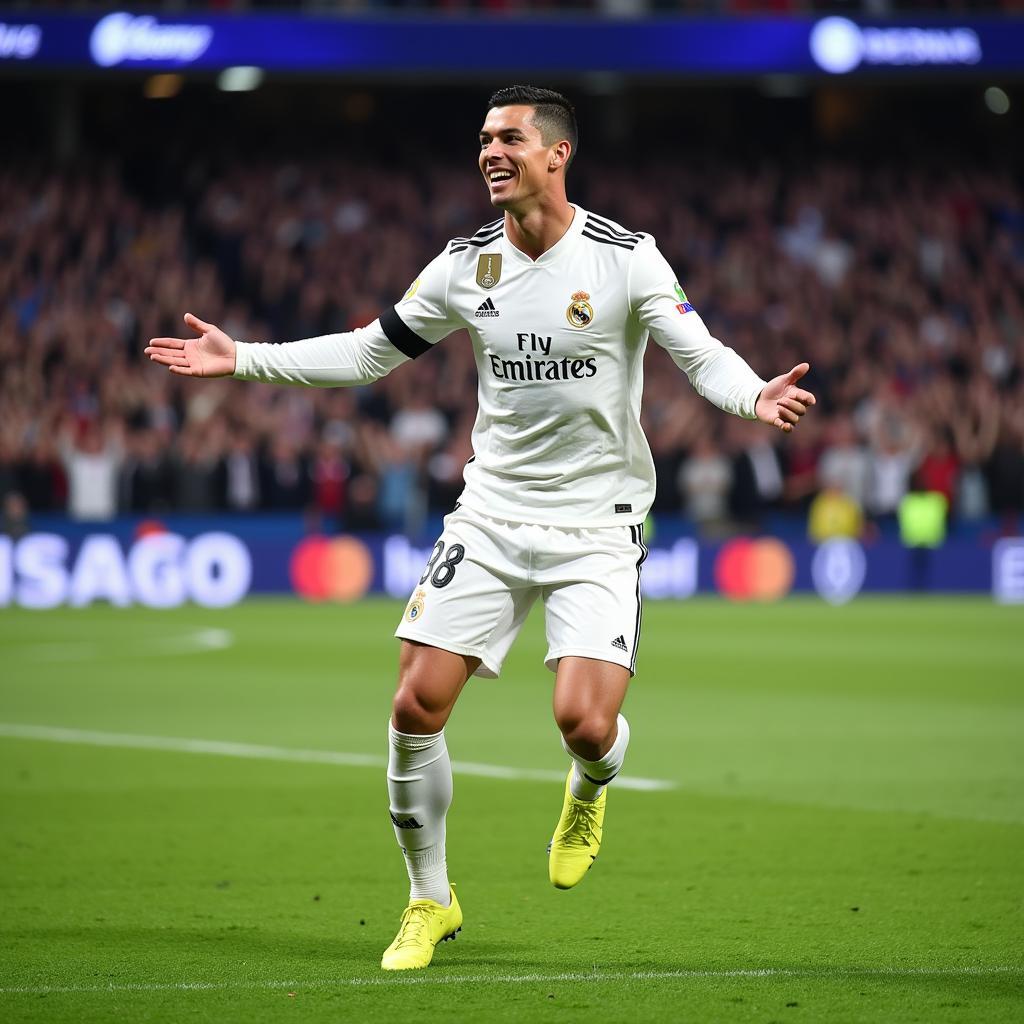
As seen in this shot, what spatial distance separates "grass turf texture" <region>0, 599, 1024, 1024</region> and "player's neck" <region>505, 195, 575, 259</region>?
7.40 feet

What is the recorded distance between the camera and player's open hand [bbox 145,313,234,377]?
606 cm

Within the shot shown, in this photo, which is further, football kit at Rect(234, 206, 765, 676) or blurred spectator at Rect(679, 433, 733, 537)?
blurred spectator at Rect(679, 433, 733, 537)

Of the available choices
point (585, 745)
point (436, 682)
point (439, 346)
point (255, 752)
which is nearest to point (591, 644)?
point (585, 745)

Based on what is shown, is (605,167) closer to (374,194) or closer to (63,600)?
(374,194)

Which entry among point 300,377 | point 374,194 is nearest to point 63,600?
point 374,194

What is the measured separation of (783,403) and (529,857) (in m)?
2.94

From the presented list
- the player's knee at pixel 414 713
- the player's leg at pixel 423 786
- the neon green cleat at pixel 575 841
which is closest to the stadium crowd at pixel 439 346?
the neon green cleat at pixel 575 841

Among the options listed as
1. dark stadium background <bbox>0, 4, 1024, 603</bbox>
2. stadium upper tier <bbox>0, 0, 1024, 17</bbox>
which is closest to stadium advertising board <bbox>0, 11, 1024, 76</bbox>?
dark stadium background <bbox>0, 4, 1024, 603</bbox>

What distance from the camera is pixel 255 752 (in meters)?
10.9

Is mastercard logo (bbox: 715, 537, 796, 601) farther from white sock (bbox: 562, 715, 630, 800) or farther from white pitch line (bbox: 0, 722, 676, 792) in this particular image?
white sock (bbox: 562, 715, 630, 800)

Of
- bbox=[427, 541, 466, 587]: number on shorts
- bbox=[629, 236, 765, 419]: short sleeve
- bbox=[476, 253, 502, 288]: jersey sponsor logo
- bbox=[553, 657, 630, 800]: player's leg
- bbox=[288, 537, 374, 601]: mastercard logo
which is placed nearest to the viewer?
bbox=[629, 236, 765, 419]: short sleeve

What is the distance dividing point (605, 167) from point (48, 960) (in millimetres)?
27584

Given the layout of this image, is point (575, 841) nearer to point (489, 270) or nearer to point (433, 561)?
point (433, 561)

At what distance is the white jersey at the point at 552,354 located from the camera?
231 inches
